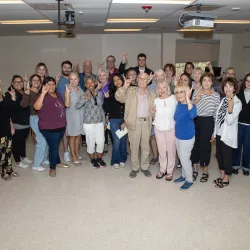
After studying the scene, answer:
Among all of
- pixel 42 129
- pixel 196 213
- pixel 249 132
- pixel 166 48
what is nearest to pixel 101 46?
pixel 166 48

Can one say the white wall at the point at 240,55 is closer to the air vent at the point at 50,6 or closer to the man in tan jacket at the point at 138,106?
the man in tan jacket at the point at 138,106

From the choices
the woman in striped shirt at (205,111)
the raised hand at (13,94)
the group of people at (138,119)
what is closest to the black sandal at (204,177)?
the group of people at (138,119)

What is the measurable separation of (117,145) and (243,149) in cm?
202

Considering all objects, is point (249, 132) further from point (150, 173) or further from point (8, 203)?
point (8, 203)

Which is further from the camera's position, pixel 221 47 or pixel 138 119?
pixel 221 47

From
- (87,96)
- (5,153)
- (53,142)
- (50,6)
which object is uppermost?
(50,6)

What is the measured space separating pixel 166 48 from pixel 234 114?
631cm

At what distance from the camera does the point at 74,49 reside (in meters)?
9.27

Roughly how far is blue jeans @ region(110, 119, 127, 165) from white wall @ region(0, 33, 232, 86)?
536 centimetres

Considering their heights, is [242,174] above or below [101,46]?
below

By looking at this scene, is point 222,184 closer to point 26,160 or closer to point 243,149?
point 243,149

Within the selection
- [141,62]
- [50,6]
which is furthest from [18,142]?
[141,62]

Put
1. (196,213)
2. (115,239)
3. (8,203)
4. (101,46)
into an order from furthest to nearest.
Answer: (101,46), (8,203), (196,213), (115,239)

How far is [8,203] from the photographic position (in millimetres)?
3537
